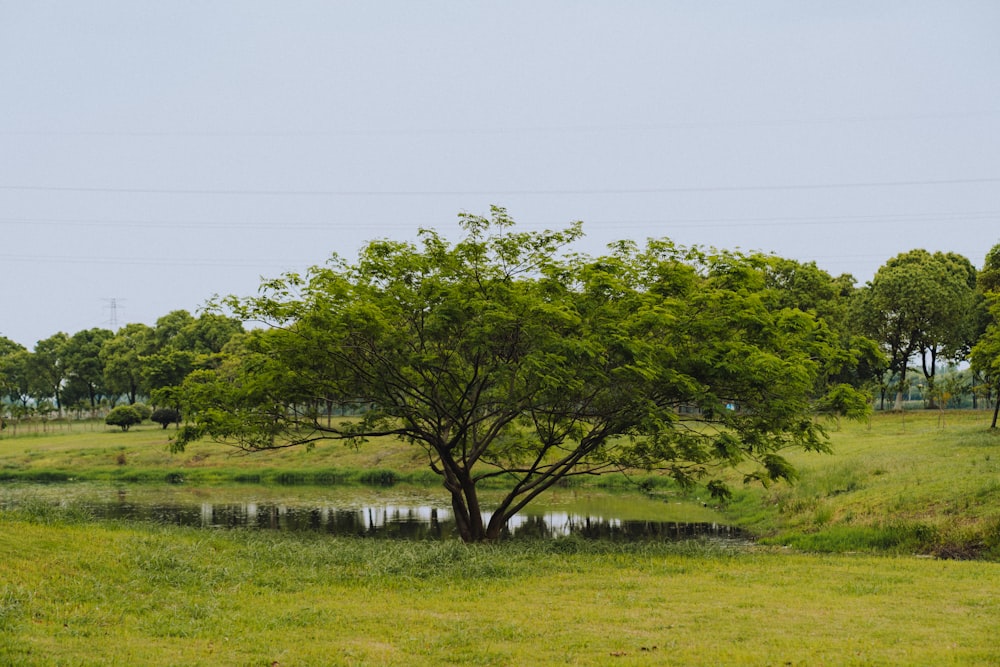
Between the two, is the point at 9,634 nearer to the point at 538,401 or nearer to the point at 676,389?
the point at 538,401

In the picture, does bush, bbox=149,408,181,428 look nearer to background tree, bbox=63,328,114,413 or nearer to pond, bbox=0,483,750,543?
pond, bbox=0,483,750,543

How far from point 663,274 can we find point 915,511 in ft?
35.5

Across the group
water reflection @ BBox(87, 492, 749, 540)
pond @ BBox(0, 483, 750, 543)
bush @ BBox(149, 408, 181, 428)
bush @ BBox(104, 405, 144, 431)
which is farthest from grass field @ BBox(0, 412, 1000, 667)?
bush @ BBox(104, 405, 144, 431)

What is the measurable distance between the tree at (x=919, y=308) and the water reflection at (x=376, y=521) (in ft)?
114

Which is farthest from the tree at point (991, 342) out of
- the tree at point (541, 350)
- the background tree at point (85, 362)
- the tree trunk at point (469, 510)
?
the background tree at point (85, 362)

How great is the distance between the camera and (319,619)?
1232 cm

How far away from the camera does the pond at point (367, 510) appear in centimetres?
3178

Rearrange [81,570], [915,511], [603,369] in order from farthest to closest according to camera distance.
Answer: [915,511]
[603,369]
[81,570]

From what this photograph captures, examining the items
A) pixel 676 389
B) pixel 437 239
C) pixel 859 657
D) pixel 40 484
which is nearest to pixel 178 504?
pixel 40 484

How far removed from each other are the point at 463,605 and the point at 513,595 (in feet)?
4.18

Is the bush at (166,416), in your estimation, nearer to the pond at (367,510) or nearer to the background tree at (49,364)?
the pond at (367,510)

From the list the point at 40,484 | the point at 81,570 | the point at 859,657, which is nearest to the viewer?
the point at 859,657

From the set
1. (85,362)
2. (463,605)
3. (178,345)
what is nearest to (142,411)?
(178,345)

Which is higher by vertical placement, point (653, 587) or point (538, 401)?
point (538, 401)
